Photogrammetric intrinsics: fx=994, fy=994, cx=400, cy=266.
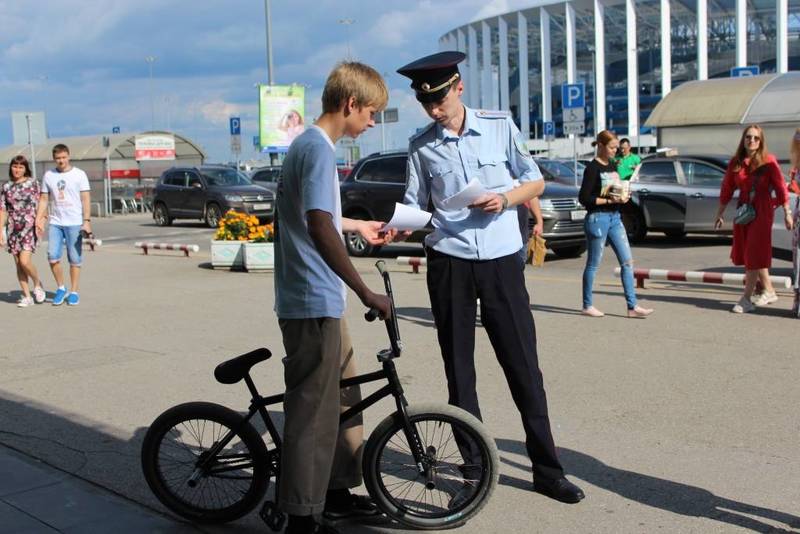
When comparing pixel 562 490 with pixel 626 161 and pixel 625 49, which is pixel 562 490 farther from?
pixel 625 49

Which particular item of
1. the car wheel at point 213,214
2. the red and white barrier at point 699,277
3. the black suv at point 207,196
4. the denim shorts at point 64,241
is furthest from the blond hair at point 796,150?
the car wheel at point 213,214

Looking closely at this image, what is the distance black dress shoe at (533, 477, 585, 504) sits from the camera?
4.47 metres

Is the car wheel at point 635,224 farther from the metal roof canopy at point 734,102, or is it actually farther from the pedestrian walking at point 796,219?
the pedestrian walking at point 796,219

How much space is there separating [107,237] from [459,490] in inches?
895

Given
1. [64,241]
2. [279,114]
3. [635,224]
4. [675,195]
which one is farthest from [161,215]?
[64,241]

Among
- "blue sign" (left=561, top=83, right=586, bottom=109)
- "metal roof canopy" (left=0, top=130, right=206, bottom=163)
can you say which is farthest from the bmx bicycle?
"metal roof canopy" (left=0, top=130, right=206, bottom=163)

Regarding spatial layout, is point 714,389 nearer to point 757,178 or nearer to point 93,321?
point 757,178

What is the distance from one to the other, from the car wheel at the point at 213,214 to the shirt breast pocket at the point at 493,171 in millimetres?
23422

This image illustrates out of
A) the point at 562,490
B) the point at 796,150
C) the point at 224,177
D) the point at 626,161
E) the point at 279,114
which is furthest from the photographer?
the point at 279,114

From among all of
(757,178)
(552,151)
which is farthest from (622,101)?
→ (757,178)

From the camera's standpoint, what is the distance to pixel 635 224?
18.0 m

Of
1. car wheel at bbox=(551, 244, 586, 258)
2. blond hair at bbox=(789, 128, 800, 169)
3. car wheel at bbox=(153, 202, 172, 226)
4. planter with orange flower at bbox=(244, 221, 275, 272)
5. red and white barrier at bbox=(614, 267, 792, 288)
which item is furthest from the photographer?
car wheel at bbox=(153, 202, 172, 226)

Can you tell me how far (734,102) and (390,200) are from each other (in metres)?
9.91

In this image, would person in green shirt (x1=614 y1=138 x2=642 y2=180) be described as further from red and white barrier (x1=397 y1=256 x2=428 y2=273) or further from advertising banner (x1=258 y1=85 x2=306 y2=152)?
advertising banner (x1=258 y1=85 x2=306 y2=152)
